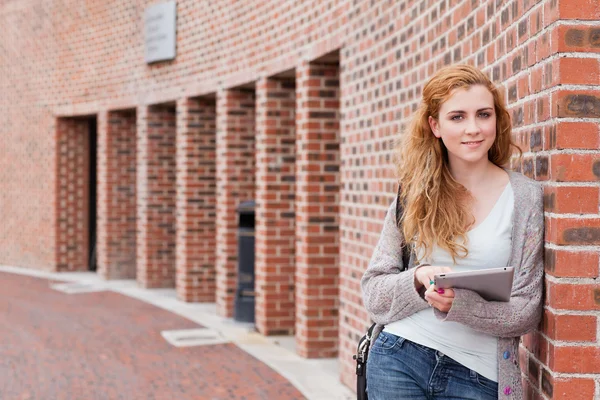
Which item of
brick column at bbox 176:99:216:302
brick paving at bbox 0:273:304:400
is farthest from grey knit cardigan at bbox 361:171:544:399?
brick column at bbox 176:99:216:302

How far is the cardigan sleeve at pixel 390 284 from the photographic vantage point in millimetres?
2768

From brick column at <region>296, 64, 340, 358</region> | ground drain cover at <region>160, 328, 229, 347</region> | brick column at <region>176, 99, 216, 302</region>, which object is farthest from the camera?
brick column at <region>176, 99, 216, 302</region>

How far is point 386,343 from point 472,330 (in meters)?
0.27

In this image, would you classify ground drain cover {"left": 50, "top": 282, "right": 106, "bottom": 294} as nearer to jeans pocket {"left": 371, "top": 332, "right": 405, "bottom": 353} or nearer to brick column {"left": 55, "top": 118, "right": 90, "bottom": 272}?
brick column {"left": 55, "top": 118, "right": 90, "bottom": 272}

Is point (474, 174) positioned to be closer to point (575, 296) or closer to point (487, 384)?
point (575, 296)

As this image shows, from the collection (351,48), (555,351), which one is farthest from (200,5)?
(555,351)

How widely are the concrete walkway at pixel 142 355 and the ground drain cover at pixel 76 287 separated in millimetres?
810

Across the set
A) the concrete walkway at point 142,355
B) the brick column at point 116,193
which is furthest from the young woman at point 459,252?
the brick column at point 116,193

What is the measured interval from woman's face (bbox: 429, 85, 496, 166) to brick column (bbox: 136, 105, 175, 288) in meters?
10.6

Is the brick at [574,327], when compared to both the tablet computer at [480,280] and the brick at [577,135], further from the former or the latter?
the brick at [577,135]

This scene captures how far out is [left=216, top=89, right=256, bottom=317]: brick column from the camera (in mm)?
10461

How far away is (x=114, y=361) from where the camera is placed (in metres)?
8.02

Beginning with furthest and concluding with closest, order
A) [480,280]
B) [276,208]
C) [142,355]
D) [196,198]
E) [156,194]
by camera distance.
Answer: [156,194], [196,198], [276,208], [142,355], [480,280]

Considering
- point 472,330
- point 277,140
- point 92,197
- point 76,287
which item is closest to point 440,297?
point 472,330
